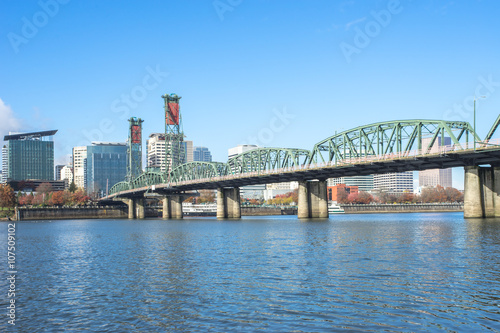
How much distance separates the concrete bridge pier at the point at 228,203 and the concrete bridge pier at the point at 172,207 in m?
29.6

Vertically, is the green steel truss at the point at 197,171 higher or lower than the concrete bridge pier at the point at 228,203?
higher

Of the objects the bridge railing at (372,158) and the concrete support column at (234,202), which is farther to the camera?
the concrete support column at (234,202)

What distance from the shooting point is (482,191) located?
8906 centimetres

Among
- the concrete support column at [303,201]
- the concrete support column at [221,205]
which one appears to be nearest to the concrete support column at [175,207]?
the concrete support column at [221,205]

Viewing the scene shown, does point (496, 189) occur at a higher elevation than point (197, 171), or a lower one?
lower

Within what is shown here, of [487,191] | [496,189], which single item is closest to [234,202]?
[487,191]

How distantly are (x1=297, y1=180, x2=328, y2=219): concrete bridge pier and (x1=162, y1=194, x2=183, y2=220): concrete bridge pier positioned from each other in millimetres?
68068

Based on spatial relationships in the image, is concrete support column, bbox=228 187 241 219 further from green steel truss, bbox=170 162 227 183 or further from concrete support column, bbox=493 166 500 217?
concrete support column, bbox=493 166 500 217

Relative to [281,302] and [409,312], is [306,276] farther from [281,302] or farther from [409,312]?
[409,312]

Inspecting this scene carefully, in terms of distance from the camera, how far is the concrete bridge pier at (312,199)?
125875 millimetres

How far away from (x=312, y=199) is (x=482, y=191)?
4552 centimetres

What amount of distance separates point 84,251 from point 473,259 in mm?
36501

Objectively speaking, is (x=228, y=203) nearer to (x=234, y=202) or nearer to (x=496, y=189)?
(x=234, y=202)

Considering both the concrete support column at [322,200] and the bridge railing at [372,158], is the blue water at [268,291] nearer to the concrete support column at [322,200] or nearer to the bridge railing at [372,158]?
the bridge railing at [372,158]
